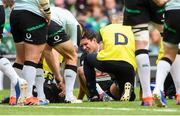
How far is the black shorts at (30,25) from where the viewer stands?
33.5ft

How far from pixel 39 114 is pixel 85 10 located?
12.5 metres

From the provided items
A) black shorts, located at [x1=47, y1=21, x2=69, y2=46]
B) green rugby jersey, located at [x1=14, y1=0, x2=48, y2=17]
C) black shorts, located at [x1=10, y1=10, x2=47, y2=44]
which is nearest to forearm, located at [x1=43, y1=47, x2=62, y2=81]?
black shorts, located at [x1=47, y1=21, x2=69, y2=46]

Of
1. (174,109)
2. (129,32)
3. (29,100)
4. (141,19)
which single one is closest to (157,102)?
(174,109)

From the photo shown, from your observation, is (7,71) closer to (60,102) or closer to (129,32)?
(60,102)

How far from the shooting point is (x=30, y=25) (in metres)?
10.2

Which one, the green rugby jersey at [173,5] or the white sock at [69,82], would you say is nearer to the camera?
the green rugby jersey at [173,5]

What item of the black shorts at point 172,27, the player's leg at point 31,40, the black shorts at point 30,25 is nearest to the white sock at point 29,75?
the player's leg at point 31,40

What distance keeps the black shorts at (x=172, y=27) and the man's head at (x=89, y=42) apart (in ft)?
9.73

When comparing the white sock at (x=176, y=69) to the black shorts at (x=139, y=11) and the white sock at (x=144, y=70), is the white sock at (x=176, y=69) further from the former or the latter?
the black shorts at (x=139, y=11)

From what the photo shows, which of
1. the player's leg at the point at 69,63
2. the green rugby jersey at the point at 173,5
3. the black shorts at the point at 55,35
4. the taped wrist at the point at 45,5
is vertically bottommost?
the player's leg at the point at 69,63

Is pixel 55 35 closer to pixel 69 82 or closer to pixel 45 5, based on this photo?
pixel 69 82

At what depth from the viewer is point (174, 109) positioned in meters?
8.95

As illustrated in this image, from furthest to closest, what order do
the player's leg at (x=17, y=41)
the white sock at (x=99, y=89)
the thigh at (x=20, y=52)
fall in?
the white sock at (x=99, y=89)
the thigh at (x=20, y=52)
the player's leg at (x=17, y=41)

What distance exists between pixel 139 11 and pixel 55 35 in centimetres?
176
